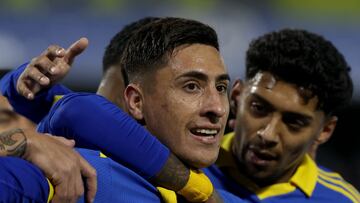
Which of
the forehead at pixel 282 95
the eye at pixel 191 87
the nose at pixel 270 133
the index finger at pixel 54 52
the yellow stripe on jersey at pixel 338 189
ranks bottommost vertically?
the yellow stripe on jersey at pixel 338 189

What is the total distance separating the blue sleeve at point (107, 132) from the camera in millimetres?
1398

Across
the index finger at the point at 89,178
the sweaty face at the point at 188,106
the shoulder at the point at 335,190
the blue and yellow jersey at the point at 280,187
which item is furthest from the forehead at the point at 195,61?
the shoulder at the point at 335,190

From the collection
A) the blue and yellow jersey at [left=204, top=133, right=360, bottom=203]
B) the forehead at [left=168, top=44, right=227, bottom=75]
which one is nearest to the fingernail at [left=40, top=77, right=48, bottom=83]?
the forehead at [left=168, top=44, right=227, bottom=75]

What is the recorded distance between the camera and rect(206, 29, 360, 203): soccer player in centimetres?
202

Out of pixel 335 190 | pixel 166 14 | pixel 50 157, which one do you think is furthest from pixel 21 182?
pixel 166 14

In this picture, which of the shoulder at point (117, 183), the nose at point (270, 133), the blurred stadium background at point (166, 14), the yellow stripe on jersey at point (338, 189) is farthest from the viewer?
the blurred stadium background at point (166, 14)

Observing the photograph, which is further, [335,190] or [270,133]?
[335,190]

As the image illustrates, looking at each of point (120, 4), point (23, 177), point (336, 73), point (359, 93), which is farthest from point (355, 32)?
point (23, 177)

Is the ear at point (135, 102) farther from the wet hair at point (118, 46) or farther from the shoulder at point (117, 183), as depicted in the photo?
the wet hair at point (118, 46)

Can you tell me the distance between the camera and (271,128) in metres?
2.01

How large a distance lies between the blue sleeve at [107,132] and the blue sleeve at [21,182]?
221mm

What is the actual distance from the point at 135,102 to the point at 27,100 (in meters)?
0.38

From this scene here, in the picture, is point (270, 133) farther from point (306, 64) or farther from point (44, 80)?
point (44, 80)

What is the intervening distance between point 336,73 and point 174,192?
829 millimetres
